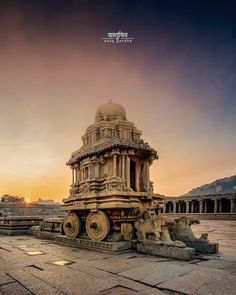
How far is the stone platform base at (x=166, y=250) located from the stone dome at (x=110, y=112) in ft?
22.1

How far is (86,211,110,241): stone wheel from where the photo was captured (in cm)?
957

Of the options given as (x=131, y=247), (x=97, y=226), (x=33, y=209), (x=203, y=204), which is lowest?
(x=203, y=204)

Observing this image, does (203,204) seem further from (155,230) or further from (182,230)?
(155,230)

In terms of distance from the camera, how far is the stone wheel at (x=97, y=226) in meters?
9.57

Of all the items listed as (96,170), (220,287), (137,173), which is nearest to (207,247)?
(220,287)

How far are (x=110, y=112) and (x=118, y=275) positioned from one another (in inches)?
357

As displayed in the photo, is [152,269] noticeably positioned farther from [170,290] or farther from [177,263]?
[170,290]

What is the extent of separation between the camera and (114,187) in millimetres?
10180

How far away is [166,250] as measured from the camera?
25.4 ft

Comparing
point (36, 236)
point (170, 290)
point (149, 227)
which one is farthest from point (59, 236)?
point (170, 290)

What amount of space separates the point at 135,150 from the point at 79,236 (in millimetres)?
4311

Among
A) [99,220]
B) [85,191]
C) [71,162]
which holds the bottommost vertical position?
[99,220]

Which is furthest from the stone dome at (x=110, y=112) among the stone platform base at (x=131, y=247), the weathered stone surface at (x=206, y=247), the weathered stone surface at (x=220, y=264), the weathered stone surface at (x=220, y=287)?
the weathered stone surface at (x=220, y=287)

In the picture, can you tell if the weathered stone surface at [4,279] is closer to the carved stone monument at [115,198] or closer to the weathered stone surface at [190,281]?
the weathered stone surface at [190,281]
